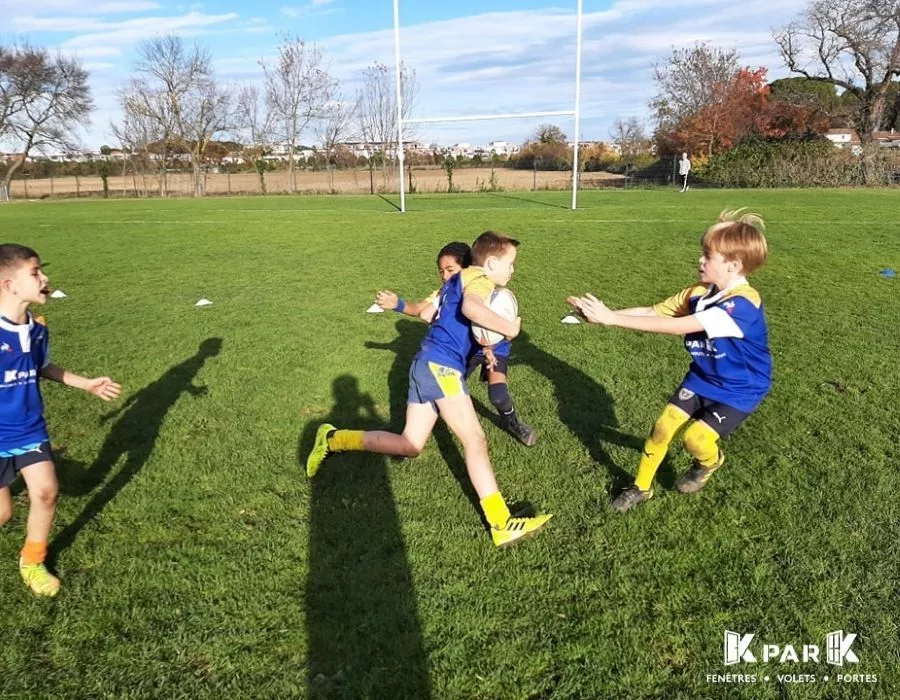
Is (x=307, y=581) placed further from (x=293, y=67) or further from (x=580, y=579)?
(x=293, y=67)

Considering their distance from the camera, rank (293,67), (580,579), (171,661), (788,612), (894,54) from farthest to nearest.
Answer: (293,67) → (894,54) → (580,579) → (788,612) → (171,661)

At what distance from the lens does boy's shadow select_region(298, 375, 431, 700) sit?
8.31 feet

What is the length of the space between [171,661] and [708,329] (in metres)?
2.77

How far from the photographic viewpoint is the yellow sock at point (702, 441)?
342 centimetres

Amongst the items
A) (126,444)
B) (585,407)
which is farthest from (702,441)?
(126,444)

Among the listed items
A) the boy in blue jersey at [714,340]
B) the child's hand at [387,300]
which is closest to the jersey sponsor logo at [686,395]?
the boy in blue jersey at [714,340]

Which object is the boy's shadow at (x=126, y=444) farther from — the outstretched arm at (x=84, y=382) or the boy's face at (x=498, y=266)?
the boy's face at (x=498, y=266)

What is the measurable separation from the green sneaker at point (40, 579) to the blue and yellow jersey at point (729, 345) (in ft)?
10.7

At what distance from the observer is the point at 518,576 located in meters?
3.08

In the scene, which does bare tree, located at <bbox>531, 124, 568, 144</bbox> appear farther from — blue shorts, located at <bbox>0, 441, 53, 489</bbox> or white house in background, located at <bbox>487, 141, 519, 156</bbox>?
blue shorts, located at <bbox>0, 441, 53, 489</bbox>

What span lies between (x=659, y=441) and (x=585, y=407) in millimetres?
1540

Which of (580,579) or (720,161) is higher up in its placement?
(720,161)

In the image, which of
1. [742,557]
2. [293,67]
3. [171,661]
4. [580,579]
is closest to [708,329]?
[742,557]

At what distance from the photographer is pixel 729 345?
332 centimetres
